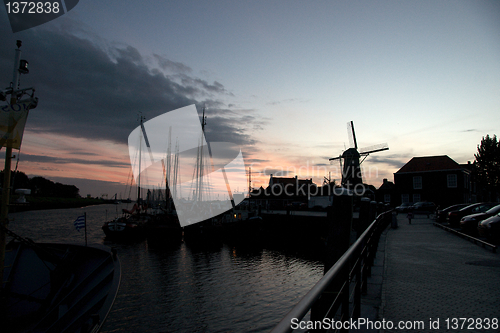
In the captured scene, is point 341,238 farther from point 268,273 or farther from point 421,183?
point 421,183

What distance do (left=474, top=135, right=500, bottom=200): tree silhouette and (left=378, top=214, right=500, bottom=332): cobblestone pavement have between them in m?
40.4

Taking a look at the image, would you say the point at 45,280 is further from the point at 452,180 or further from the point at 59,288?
the point at 452,180

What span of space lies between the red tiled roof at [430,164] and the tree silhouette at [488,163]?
323 cm

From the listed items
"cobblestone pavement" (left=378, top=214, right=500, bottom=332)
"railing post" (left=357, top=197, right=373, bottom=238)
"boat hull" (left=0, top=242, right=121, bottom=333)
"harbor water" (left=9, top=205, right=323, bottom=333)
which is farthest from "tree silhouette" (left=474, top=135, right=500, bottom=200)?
"boat hull" (left=0, top=242, right=121, bottom=333)

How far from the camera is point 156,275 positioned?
20203 millimetres

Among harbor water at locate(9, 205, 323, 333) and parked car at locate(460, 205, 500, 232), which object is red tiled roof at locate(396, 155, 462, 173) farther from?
parked car at locate(460, 205, 500, 232)

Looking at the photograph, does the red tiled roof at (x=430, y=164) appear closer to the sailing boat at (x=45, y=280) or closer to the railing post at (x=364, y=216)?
the railing post at (x=364, y=216)

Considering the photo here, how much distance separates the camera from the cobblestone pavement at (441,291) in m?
3.92

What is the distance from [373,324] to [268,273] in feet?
59.4

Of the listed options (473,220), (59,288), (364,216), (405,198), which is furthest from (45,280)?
(405,198)

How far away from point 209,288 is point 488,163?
145 ft

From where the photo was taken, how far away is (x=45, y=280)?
10930 millimetres

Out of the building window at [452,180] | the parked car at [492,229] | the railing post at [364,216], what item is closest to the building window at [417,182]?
the building window at [452,180]

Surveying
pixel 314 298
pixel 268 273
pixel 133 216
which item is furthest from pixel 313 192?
pixel 314 298
